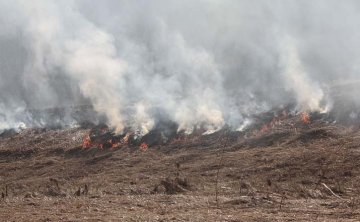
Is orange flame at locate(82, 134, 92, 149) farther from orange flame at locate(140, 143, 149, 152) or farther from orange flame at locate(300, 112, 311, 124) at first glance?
orange flame at locate(300, 112, 311, 124)

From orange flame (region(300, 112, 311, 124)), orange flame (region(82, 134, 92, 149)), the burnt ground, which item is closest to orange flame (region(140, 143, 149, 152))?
the burnt ground

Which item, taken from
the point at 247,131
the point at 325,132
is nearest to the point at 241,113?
the point at 247,131

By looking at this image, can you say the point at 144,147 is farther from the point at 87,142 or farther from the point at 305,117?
the point at 305,117

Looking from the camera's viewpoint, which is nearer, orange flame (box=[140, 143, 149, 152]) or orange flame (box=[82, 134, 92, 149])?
orange flame (box=[140, 143, 149, 152])

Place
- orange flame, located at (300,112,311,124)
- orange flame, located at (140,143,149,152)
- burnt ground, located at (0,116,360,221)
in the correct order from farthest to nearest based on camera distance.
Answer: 1. orange flame, located at (300,112,311,124)
2. orange flame, located at (140,143,149,152)
3. burnt ground, located at (0,116,360,221)

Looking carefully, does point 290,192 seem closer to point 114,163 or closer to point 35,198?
point 35,198

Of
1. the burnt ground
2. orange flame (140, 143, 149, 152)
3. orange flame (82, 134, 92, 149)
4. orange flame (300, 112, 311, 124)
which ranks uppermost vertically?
orange flame (300, 112, 311, 124)

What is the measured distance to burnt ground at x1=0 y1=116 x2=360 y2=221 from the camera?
14805 mm

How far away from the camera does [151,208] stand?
1584 centimetres

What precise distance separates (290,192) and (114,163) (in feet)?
44.0

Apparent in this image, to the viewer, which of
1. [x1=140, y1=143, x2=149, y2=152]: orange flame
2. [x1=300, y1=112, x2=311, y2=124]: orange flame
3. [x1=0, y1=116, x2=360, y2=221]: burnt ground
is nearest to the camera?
[x1=0, y1=116, x2=360, y2=221]: burnt ground

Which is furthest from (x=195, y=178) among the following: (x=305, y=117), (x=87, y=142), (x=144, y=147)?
(x=87, y=142)

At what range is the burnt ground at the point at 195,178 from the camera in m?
14.8

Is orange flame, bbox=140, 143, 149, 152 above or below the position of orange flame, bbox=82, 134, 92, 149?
below
